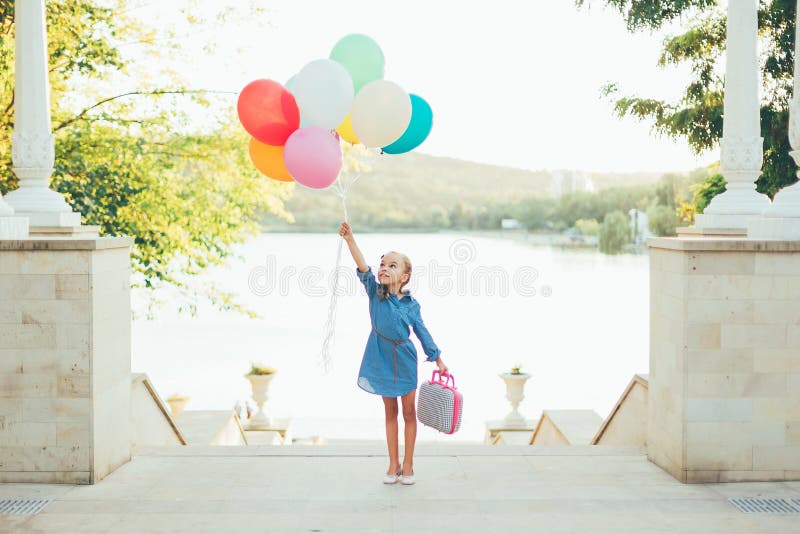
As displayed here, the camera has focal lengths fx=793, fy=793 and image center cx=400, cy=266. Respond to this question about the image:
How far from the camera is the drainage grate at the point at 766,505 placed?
16.0 feet

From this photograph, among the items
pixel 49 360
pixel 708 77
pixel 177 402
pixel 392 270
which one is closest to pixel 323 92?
pixel 392 270

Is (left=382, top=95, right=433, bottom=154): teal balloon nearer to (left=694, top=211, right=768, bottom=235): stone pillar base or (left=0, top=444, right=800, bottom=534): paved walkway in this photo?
(left=0, top=444, right=800, bottom=534): paved walkway

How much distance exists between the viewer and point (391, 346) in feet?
17.1

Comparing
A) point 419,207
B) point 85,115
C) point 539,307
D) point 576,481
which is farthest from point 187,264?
point 539,307

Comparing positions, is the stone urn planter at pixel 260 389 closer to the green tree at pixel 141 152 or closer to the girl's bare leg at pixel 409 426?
the green tree at pixel 141 152

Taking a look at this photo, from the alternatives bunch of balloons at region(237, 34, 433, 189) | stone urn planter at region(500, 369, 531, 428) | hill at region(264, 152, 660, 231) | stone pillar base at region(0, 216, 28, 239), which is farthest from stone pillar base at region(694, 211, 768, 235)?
hill at region(264, 152, 660, 231)

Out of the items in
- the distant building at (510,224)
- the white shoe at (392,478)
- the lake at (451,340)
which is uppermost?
the distant building at (510,224)

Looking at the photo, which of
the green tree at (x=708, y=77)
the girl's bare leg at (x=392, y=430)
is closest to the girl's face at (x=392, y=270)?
the girl's bare leg at (x=392, y=430)

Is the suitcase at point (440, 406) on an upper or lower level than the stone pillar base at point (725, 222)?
lower

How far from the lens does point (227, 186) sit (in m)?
14.1

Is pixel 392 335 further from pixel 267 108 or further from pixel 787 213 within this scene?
pixel 787 213

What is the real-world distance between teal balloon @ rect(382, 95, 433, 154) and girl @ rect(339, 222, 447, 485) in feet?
3.77

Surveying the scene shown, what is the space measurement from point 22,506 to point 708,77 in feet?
52.2

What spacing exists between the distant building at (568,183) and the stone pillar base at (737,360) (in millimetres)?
27833
